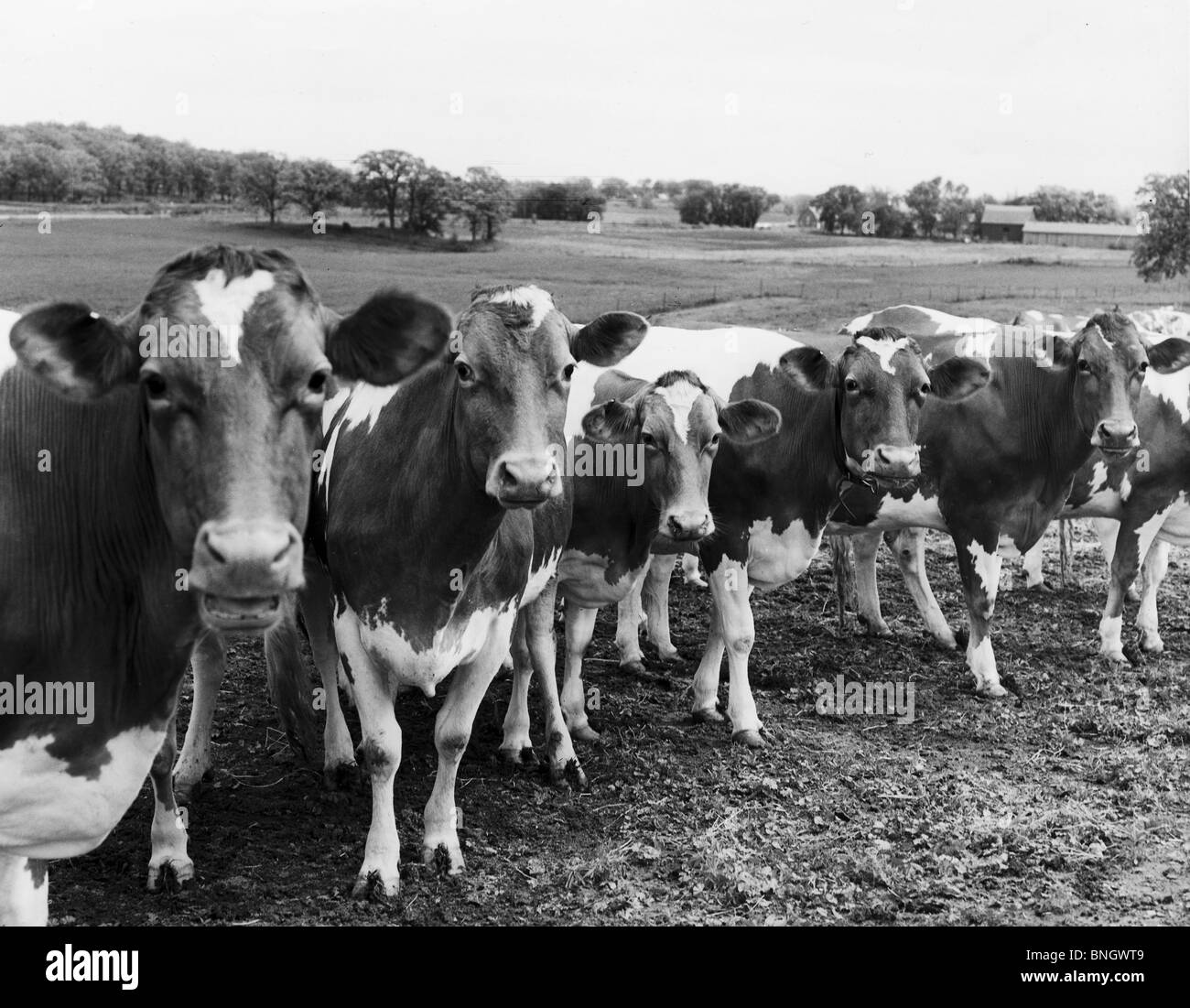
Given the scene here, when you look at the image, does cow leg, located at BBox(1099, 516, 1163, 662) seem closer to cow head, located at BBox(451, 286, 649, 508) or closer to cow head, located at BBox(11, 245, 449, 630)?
cow head, located at BBox(451, 286, 649, 508)

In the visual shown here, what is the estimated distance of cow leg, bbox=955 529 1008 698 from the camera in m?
8.81

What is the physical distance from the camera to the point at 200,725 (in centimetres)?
661

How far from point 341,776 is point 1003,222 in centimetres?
2207

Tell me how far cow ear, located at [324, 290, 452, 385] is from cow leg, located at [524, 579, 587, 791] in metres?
3.37

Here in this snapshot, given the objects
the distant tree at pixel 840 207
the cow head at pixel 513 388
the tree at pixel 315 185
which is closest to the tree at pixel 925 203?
the distant tree at pixel 840 207

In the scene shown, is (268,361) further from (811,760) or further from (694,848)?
(811,760)

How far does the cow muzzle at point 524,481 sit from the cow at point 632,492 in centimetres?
201

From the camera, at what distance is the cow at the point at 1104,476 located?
9062 millimetres

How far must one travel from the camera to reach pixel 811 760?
291 inches

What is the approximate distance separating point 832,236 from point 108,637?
21301 millimetres

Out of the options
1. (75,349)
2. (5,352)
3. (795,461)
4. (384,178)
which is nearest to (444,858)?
(5,352)

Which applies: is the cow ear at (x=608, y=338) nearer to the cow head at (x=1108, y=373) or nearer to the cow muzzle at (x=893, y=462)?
the cow muzzle at (x=893, y=462)

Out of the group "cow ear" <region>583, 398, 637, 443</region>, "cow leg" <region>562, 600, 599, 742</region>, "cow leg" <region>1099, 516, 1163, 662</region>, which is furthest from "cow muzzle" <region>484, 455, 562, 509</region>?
"cow leg" <region>1099, 516, 1163, 662</region>
